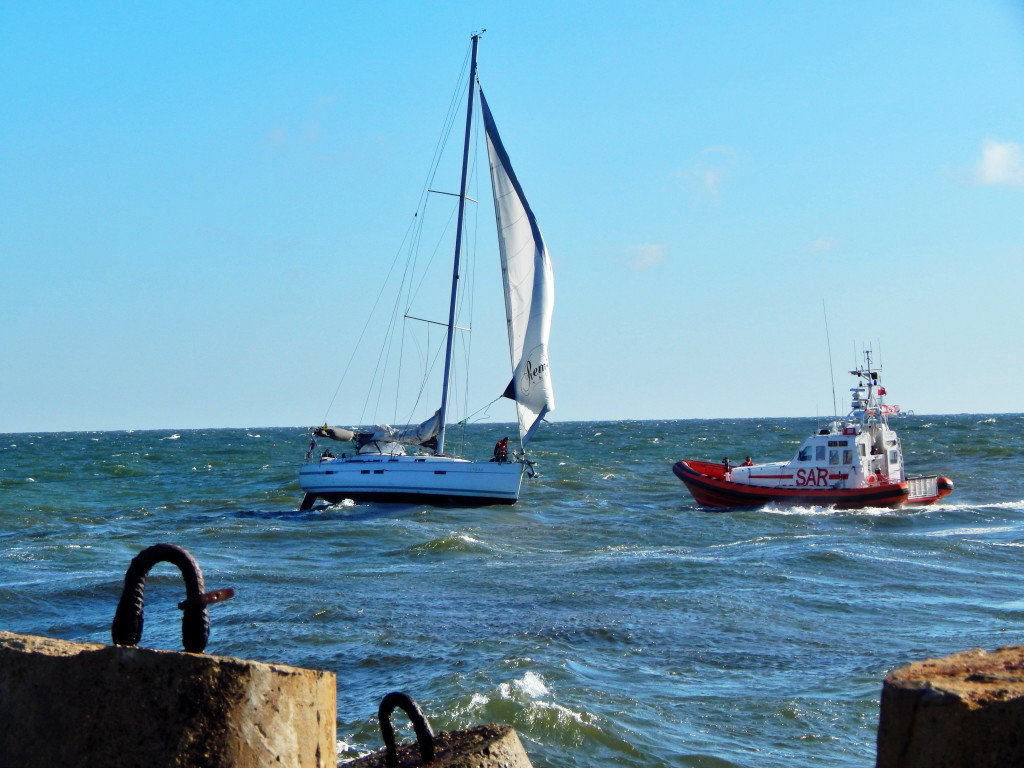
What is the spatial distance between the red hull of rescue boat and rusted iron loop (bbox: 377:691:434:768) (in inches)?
977

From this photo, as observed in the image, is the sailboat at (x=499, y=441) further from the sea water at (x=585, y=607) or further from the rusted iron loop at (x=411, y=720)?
the rusted iron loop at (x=411, y=720)

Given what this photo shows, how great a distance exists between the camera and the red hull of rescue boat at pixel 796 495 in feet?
88.7

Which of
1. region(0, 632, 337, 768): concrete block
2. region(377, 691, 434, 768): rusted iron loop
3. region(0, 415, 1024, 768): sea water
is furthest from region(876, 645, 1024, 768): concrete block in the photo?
region(0, 415, 1024, 768): sea water

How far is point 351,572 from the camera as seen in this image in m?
15.1

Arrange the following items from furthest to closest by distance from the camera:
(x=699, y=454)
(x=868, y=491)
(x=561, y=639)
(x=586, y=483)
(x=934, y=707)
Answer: (x=699, y=454) < (x=586, y=483) < (x=868, y=491) < (x=561, y=639) < (x=934, y=707)

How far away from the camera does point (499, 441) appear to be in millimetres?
27469

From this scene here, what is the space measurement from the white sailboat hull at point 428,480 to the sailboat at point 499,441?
23 mm

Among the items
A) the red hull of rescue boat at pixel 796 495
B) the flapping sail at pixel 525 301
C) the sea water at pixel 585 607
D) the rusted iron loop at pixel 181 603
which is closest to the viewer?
the rusted iron loop at pixel 181 603

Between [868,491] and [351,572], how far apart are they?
51.9 feet

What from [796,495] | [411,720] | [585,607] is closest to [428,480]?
[796,495]

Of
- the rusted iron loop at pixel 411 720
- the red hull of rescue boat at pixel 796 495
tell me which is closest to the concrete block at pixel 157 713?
the rusted iron loop at pixel 411 720

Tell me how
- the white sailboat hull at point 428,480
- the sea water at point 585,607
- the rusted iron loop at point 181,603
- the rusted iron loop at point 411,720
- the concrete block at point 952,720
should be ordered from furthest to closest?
the white sailboat hull at point 428,480 < the sea water at point 585,607 < the rusted iron loop at point 411,720 < the rusted iron loop at point 181,603 < the concrete block at point 952,720

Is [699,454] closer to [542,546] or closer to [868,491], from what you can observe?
[868,491]

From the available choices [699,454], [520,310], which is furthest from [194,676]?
[699,454]
